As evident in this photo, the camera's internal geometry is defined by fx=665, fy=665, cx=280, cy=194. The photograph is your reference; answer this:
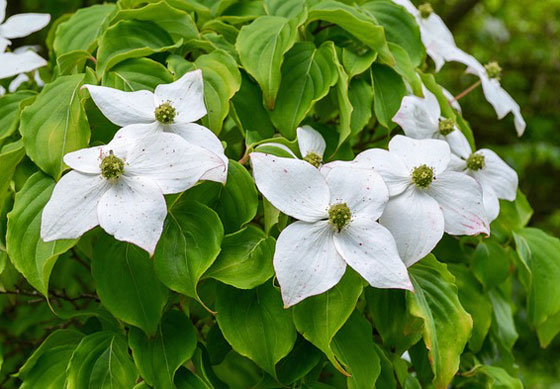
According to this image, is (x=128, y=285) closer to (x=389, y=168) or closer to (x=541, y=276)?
(x=389, y=168)

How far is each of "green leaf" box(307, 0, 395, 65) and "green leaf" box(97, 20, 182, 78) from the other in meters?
0.17

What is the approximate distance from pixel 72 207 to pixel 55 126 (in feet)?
0.40

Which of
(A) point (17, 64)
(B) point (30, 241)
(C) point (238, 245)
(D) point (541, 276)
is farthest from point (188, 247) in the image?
(D) point (541, 276)

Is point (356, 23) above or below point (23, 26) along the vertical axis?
above

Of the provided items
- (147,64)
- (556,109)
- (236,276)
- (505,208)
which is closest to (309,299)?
(236,276)

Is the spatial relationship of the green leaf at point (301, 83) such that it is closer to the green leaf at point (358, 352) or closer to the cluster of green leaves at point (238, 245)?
the cluster of green leaves at point (238, 245)

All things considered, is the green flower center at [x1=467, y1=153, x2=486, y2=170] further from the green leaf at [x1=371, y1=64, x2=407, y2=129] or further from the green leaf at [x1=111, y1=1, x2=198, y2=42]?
the green leaf at [x1=111, y1=1, x2=198, y2=42]

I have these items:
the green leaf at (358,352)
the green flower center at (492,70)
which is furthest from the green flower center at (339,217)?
the green flower center at (492,70)

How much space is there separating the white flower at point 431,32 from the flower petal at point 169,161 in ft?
1.51

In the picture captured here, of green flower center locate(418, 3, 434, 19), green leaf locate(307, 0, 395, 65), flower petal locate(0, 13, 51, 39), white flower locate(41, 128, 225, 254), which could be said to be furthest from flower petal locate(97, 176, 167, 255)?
green flower center locate(418, 3, 434, 19)

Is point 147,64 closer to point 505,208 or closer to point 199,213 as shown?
point 199,213

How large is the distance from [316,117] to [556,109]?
2256 mm

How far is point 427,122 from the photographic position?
82cm

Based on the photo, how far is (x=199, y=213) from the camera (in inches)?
25.7
